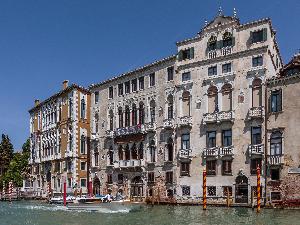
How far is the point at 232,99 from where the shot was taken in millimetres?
33656

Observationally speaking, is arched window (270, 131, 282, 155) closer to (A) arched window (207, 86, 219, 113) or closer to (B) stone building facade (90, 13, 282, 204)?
(B) stone building facade (90, 13, 282, 204)

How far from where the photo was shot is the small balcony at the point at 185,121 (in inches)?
1415

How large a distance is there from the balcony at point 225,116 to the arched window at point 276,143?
3397mm

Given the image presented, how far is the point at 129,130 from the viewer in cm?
4081

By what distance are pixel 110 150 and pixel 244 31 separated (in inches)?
692

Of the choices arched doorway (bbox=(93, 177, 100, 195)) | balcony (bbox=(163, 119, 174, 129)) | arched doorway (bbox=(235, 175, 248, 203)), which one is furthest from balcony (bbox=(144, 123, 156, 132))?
arched doorway (bbox=(235, 175, 248, 203))

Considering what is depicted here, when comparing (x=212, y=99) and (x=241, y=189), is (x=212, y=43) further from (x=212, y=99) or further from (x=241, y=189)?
(x=241, y=189)

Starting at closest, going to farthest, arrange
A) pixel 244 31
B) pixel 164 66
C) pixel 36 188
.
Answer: pixel 244 31, pixel 164 66, pixel 36 188

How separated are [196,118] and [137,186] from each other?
29.4ft

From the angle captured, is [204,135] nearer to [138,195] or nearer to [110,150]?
[138,195]

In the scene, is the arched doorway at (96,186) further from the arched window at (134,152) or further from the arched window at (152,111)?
the arched window at (152,111)

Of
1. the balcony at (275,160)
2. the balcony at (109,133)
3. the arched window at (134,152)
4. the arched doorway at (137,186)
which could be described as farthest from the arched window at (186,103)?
the balcony at (109,133)

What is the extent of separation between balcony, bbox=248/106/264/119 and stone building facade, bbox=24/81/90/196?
2011 cm

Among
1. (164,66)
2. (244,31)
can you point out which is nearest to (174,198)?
(164,66)
